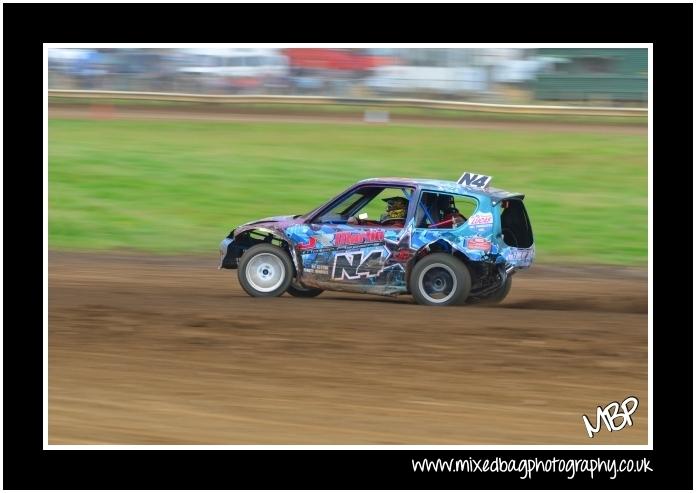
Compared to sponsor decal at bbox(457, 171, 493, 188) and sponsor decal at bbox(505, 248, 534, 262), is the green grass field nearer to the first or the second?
sponsor decal at bbox(505, 248, 534, 262)

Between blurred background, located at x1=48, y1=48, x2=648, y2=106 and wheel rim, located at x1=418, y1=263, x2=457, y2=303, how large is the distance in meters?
14.2

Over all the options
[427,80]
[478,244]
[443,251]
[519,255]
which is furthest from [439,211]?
[427,80]

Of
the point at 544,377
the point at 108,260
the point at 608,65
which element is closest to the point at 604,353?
the point at 544,377

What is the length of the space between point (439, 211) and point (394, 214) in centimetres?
55

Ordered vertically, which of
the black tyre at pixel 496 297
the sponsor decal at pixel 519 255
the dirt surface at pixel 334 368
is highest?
the sponsor decal at pixel 519 255

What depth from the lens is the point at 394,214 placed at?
11.7 meters

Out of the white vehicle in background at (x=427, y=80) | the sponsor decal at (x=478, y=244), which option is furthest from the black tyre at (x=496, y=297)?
the white vehicle in background at (x=427, y=80)

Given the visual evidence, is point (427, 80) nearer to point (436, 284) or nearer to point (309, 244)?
point (309, 244)

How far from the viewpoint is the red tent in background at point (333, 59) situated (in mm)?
26297

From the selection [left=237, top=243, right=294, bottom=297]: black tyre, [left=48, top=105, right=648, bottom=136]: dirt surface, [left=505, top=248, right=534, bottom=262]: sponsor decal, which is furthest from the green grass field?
[left=505, top=248, right=534, bottom=262]: sponsor decal

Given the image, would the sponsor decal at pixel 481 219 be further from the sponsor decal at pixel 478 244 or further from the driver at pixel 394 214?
the driver at pixel 394 214

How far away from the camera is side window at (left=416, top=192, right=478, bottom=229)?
11531 millimetres

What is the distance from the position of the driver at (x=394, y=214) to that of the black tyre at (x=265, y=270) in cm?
100

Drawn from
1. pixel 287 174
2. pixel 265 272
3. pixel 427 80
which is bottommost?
pixel 265 272
